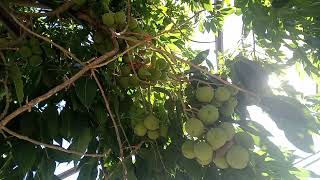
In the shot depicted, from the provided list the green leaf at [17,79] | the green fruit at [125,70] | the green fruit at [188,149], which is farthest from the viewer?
the green fruit at [125,70]

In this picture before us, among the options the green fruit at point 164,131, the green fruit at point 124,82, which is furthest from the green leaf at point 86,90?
the green fruit at point 164,131

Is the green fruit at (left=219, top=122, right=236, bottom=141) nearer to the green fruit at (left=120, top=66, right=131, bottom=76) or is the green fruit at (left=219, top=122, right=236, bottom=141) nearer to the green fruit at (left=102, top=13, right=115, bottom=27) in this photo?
the green fruit at (left=120, top=66, right=131, bottom=76)

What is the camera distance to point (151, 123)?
169 centimetres

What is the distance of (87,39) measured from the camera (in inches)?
76.4

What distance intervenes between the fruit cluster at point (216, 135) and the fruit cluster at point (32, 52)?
0.56 metres

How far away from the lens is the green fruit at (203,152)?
1.55 metres

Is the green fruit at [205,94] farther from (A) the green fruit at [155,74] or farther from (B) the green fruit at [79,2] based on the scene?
(B) the green fruit at [79,2]

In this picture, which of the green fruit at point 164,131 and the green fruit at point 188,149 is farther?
the green fruit at point 164,131

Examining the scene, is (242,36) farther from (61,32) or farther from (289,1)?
(61,32)

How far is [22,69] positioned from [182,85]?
22.7 inches

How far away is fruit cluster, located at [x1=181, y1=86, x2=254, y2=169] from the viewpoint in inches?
60.6

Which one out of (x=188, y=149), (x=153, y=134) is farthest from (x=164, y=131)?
(x=188, y=149)

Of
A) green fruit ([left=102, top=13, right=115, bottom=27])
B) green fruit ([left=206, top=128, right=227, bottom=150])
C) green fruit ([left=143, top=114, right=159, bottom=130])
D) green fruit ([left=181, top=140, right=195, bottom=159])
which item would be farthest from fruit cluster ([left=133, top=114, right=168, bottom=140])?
green fruit ([left=102, top=13, right=115, bottom=27])

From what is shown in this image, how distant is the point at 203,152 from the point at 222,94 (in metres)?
0.21
